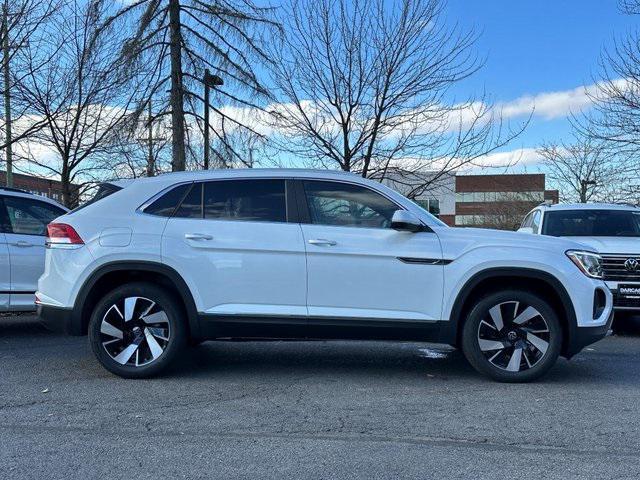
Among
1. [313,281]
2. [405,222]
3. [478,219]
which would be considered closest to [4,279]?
[313,281]

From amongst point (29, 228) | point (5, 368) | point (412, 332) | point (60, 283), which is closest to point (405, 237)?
point (412, 332)

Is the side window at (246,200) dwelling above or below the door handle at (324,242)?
above

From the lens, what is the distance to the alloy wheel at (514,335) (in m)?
5.37

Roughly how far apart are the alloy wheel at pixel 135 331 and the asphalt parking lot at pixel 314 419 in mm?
244

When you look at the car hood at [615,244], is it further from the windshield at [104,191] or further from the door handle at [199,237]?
the windshield at [104,191]

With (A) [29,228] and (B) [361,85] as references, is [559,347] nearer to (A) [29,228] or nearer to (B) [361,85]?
(A) [29,228]

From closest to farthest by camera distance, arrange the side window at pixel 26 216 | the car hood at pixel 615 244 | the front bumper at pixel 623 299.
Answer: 1. the side window at pixel 26 216
2. the front bumper at pixel 623 299
3. the car hood at pixel 615 244

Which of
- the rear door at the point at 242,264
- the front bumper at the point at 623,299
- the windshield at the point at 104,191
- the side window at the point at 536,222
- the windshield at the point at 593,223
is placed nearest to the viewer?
the rear door at the point at 242,264

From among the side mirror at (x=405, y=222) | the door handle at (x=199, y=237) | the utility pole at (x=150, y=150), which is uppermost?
the utility pole at (x=150, y=150)

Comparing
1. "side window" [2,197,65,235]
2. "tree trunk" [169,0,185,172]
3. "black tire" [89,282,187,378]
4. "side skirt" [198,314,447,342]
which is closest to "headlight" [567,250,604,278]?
"side skirt" [198,314,447,342]

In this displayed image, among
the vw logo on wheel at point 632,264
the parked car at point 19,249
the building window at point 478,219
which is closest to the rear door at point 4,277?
the parked car at point 19,249

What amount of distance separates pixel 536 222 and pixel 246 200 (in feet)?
20.6

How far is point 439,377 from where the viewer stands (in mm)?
5754

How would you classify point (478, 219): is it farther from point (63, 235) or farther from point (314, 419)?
point (314, 419)
